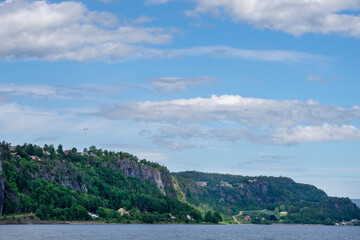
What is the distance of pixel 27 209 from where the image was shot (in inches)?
7470

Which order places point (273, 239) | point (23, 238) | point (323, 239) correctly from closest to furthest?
1. point (23, 238)
2. point (273, 239)
3. point (323, 239)

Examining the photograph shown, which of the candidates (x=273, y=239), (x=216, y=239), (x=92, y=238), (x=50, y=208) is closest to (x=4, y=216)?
(x=50, y=208)

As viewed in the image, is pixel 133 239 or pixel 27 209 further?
pixel 27 209

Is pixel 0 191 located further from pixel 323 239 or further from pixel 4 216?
pixel 323 239

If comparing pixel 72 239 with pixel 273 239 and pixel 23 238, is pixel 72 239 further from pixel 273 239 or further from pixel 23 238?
pixel 273 239

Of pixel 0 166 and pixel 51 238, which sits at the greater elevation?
pixel 0 166

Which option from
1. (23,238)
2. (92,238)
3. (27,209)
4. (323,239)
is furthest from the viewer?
(27,209)

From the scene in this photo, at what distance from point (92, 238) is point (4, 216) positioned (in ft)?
184

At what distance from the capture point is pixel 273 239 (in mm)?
165125

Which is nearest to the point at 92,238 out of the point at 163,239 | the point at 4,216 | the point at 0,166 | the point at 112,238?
the point at 112,238

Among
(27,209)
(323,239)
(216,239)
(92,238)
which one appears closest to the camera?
(92,238)

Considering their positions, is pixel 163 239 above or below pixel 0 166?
below

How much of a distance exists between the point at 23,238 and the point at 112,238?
76.9 ft

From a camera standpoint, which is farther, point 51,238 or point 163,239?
point 163,239
